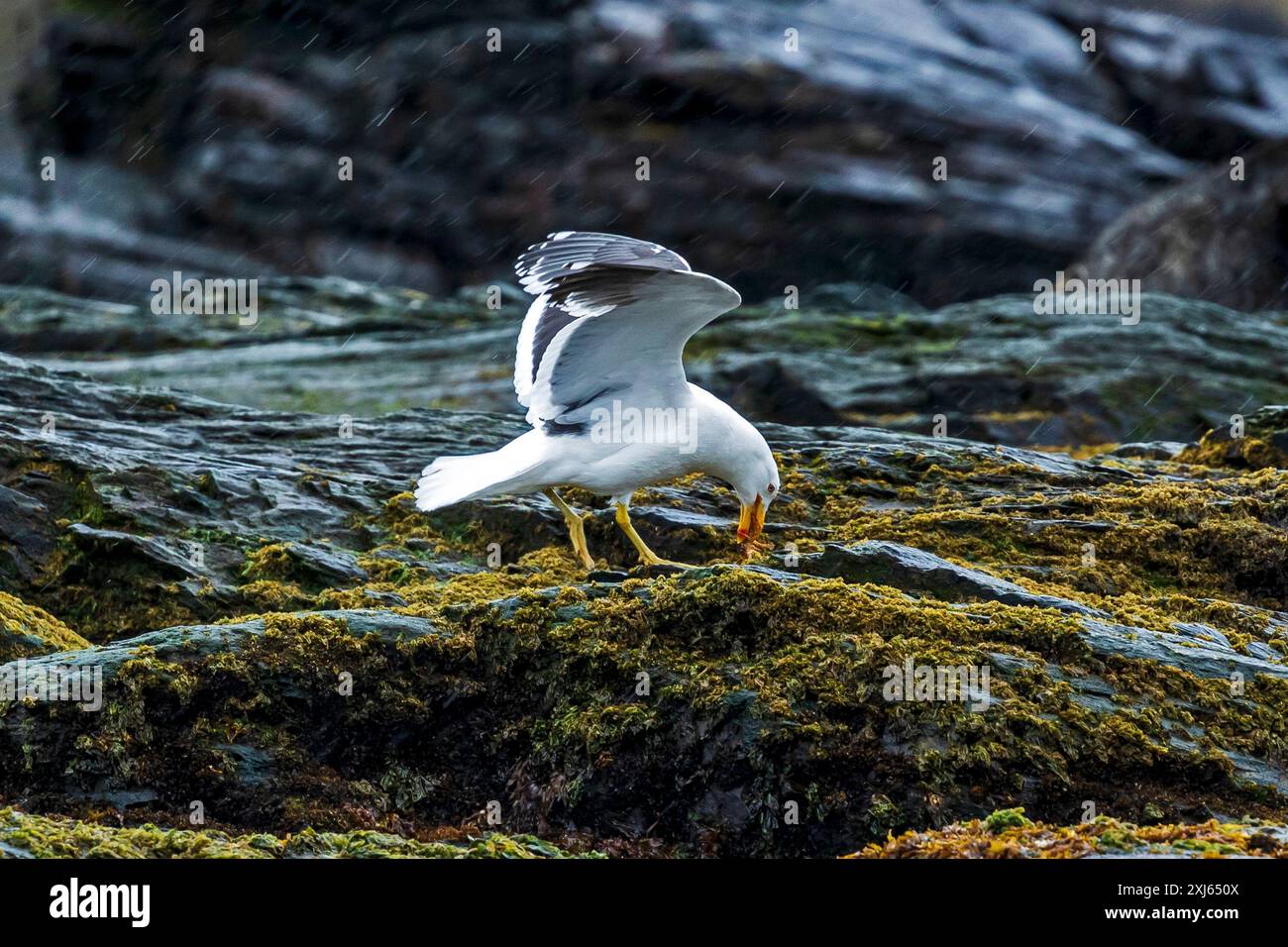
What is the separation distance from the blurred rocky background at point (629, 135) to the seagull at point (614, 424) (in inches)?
753

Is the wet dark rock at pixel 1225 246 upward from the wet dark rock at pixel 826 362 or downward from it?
upward

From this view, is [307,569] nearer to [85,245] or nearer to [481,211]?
[481,211]

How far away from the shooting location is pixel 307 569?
859 centimetres

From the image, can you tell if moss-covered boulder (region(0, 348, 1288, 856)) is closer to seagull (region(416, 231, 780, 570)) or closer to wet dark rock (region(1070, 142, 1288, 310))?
seagull (region(416, 231, 780, 570))

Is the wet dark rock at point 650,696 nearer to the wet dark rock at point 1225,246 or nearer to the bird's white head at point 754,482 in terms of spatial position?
the bird's white head at point 754,482

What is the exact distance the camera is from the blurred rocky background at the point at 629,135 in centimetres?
2889

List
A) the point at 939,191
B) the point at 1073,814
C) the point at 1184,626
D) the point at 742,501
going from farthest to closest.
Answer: the point at 939,191 → the point at 742,501 → the point at 1184,626 → the point at 1073,814

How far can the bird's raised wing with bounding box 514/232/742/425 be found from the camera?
7.62m

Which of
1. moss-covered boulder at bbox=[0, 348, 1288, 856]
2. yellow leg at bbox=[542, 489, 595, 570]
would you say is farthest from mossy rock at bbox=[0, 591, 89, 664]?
yellow leg at bbox=[542, 489, 595, 570]

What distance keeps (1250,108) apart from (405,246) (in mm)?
18844

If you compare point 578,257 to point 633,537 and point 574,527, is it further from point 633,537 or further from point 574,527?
point 574,527

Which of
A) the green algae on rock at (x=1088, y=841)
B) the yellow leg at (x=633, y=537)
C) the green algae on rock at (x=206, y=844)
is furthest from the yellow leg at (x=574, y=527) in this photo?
the green algae on rock at (x=1088, y=841)

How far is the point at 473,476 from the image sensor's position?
8672 mm

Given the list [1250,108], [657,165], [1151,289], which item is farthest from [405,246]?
[1250,108]
